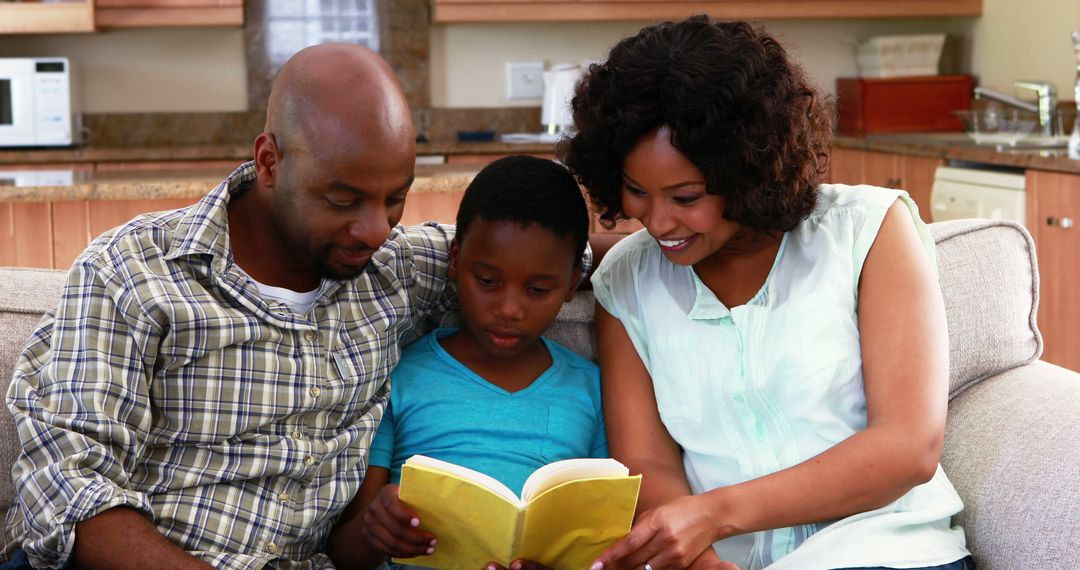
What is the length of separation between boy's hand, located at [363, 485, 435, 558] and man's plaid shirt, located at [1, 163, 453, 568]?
0.46 ft

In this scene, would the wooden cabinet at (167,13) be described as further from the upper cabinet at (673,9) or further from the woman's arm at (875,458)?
the woman's arm at (875,458)

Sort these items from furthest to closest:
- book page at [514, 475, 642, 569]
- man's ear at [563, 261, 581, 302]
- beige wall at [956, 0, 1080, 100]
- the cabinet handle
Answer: beige wall at [956, 0, 1080, 100] < the cabinet handle < man's ear at [563, 261, 581, 302] < book page at [514, 475, 642, 569]

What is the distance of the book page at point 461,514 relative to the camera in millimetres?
1212

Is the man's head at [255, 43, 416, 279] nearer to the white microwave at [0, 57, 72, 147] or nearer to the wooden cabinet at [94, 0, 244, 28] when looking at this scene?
the wooden cabinet at [94, 0, 244, 28]

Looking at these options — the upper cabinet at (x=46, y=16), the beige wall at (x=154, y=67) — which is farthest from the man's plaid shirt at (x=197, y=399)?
the beige wall at (x=154, y=67)

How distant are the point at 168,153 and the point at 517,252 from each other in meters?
3.29

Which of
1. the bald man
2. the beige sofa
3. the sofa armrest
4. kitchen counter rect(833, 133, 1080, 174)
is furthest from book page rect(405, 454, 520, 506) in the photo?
kitchen counter rect(833, 133, 1080, 174)

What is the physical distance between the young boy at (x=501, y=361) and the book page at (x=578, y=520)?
0.75 feet

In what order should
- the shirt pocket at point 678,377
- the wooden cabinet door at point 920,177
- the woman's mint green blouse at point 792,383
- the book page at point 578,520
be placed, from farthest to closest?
the wooden cabinet door at point 920,177
the shirt pocket at point 678,377
the woman's mint green blouse at point 792,383
the book page at point 578,520

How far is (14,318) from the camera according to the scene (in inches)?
61.8

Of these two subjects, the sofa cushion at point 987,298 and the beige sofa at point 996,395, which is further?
the sofa cushion at point 987,298

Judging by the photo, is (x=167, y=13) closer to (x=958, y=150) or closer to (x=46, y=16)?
(x=46, y=16)

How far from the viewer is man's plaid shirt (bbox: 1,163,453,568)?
1.25 m

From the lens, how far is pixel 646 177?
1.44 meters
